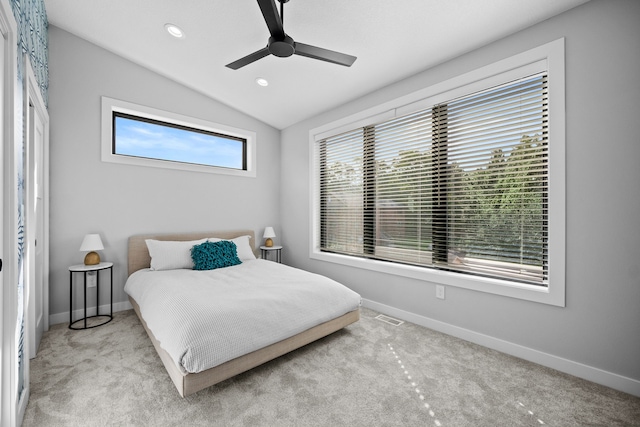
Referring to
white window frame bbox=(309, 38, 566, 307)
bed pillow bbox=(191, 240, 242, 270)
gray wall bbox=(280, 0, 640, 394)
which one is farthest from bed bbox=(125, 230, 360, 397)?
gray wall bbox=(280, 0, 640, 394)

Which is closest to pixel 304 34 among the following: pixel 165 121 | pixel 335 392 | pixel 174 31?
pixel 174 31

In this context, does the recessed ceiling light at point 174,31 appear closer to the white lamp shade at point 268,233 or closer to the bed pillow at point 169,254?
the bed pillow at point 169,254

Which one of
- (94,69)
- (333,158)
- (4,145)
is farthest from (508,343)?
(94,69)

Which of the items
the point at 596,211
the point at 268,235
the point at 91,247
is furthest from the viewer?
the point at 268,235

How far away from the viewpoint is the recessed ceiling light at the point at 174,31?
2746 mm

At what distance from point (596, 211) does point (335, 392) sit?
2137 millimetres

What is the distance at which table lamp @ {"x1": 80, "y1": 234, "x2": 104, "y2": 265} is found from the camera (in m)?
2.91

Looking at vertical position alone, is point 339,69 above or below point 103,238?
above

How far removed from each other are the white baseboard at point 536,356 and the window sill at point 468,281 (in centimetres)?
40

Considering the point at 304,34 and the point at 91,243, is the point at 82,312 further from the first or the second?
the point at 304,34

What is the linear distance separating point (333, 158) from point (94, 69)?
302cm

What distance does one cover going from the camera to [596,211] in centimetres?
192

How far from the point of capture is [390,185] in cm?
330

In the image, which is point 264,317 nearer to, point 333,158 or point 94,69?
point 333,158
